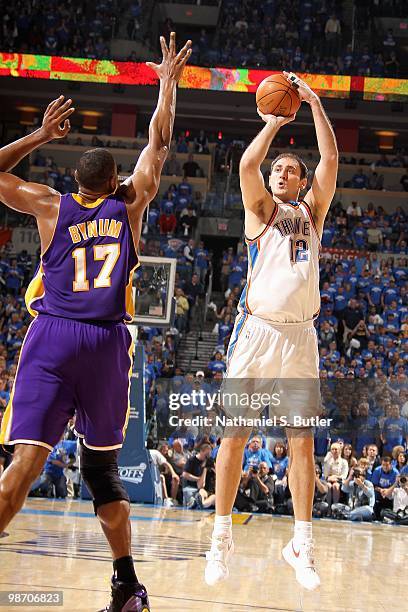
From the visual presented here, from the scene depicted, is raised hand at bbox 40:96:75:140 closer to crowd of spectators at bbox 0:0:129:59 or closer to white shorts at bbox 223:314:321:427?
white shorts at bbox 223:314:321:427

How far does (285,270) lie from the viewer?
5309mm

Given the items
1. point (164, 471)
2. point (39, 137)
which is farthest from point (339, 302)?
point (39, 137)

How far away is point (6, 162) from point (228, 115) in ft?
83.5

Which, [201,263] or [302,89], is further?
[201,263]

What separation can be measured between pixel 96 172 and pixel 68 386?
1216mm

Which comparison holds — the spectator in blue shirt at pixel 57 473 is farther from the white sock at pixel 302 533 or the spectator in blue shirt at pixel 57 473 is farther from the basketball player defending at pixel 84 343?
the basketball player defending at pixel 84 343

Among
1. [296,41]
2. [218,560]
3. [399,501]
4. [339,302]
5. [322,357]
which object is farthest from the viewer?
[296,41]

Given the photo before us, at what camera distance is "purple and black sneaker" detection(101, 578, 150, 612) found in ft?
15.0

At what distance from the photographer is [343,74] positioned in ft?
85.0

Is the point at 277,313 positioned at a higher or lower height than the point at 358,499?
higher

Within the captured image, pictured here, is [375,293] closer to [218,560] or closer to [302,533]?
[302,533]

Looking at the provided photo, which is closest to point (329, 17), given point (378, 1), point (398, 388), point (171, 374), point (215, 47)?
point (378, 1)

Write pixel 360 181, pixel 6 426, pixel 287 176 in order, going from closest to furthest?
pixel 6 426, pixel 287 176, pixel 360 181

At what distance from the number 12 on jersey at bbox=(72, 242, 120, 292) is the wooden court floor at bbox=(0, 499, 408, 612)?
241 centimetres
